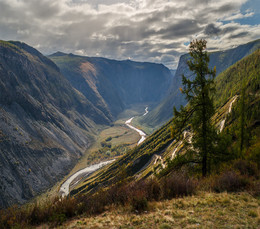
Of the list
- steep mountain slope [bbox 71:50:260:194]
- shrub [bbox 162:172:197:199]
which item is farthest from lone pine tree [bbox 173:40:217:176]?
shrub [bbox 162:172:197:199]

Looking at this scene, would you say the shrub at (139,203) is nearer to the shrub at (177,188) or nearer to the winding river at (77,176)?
the shrub at (177,188)

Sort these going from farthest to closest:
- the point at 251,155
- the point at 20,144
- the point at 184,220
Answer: the point at 20,144, the point at 251,155, the point at 184,220

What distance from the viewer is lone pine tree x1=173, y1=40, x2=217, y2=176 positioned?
1892cm

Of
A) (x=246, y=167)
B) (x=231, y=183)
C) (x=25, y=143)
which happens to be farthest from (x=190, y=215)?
(x=25, y=143)

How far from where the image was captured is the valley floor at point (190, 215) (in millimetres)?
9125

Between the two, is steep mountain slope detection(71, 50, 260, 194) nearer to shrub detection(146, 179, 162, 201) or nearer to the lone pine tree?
the lone pine tree

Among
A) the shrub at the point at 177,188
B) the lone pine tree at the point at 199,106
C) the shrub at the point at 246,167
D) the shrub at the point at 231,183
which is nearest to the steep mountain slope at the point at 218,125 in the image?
the lone pine tree at the point at 199,106

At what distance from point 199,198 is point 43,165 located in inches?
5375

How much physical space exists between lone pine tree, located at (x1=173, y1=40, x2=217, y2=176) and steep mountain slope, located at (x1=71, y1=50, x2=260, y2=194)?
1.66m

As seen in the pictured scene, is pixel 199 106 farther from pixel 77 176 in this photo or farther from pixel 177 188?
pixel 77 176

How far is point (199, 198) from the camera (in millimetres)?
12047

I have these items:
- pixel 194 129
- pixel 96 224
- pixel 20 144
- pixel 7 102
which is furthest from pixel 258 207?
pixel 7 102

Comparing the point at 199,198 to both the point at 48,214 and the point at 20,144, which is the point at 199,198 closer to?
the point at 48,214

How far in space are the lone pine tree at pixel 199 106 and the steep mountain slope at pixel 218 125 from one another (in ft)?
5.46
